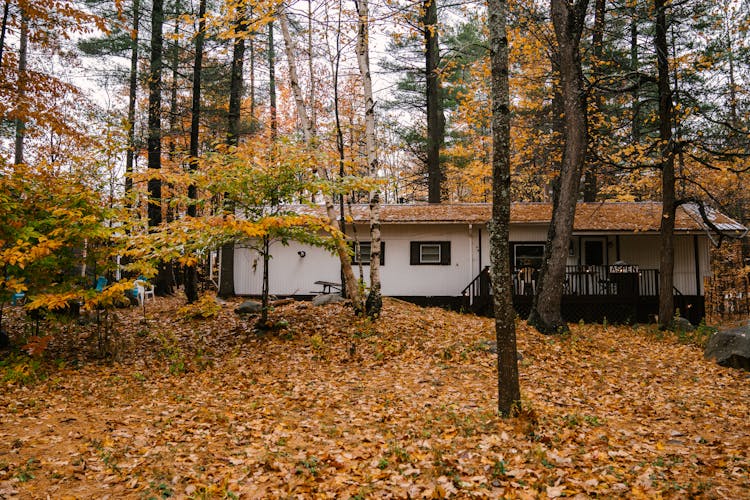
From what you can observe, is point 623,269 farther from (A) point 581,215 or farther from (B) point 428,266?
(B) point 428,266

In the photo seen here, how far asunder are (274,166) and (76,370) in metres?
4.87

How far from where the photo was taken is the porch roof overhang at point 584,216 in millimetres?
15266

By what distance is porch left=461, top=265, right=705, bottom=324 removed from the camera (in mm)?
14141

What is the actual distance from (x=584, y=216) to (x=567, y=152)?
21.1ft

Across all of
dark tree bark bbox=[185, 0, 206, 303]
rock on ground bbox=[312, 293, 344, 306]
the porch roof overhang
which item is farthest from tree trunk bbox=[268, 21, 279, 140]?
rock on ground bbox=[312, 293, 344, 306]

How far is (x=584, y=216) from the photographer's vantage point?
646 inches

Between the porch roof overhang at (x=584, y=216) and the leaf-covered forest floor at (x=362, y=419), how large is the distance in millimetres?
6066

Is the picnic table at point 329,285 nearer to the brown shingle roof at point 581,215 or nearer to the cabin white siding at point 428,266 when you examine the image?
the cabin white siding at point 428,266

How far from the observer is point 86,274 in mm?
8453

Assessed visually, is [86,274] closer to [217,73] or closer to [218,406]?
[218,406]

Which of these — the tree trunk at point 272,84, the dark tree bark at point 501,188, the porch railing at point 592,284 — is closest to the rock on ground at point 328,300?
the porch railing at point 592,284

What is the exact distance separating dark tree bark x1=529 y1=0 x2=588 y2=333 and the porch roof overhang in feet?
15.7

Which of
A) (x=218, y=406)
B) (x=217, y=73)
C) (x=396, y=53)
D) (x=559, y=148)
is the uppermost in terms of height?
(x=396, y=53)

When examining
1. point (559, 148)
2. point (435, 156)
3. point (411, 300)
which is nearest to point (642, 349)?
point (559, 148)
